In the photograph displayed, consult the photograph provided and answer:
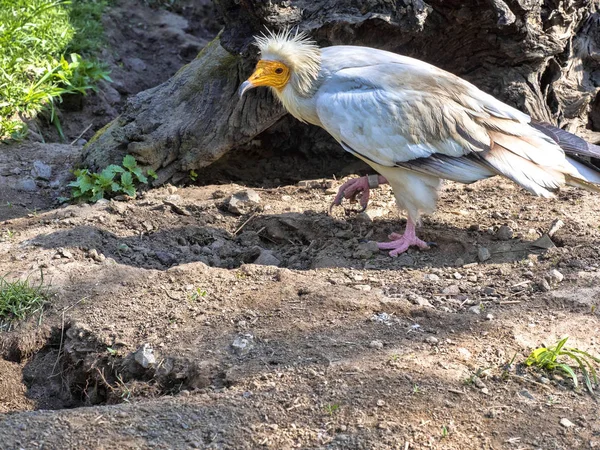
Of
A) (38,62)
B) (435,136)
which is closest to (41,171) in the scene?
(38,62)

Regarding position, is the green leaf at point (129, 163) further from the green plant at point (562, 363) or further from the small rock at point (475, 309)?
the green plant at point (562, 363)

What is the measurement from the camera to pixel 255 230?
225 inches

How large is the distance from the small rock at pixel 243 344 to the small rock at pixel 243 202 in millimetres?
1910

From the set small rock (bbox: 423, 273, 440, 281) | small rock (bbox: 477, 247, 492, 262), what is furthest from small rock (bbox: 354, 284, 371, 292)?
→ small rock (bbox: 477, 247, 492, 262)

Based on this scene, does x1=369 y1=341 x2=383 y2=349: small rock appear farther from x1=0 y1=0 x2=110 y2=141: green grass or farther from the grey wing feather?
A: x1=0 y1=0 x2=110 y2=141: green grass

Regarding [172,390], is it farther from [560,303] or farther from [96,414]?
[560,303]

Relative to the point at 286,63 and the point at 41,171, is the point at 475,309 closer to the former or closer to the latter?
the point at 286,63

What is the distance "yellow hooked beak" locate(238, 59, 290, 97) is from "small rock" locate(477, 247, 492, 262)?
5.97 feet

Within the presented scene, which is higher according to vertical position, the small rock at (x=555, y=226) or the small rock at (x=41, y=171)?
the small rock at (x=555, y=226)

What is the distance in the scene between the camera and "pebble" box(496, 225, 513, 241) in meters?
5.31

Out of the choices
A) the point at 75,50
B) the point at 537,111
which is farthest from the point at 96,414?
the point at 75,50

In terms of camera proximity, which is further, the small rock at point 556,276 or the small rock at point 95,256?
the small rock at point 95,256

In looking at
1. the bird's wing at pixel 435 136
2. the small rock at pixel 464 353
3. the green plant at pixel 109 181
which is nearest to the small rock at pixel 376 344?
the small rock at pixel 464 353

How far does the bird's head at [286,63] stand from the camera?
5324 mm
